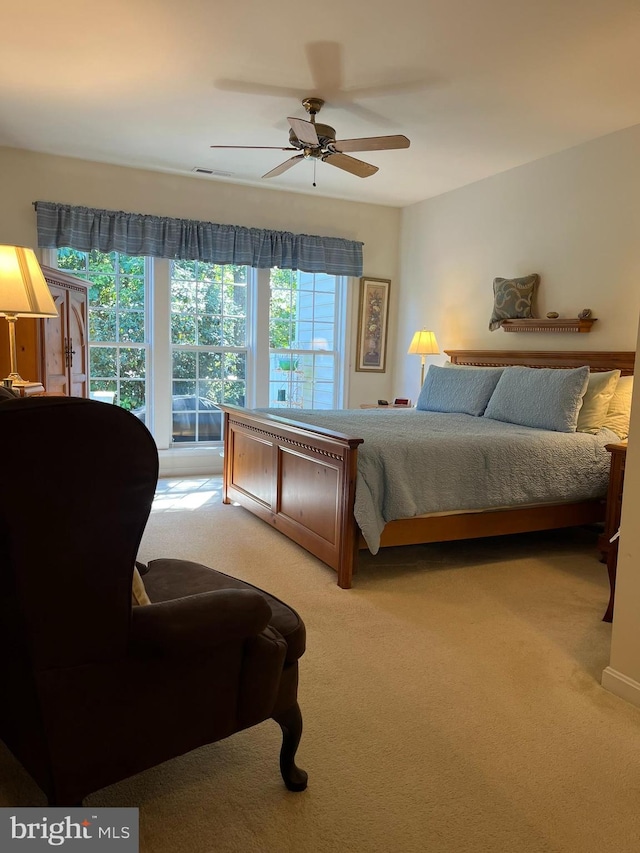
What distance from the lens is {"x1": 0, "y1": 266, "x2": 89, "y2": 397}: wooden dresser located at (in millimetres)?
3909

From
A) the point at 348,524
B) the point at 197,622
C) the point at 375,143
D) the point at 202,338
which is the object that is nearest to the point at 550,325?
the point at 375,143

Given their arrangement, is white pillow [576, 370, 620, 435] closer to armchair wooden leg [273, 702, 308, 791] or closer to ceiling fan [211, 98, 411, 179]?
ceiling fan [211, 98, 411, 179]

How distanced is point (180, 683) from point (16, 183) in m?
4.71

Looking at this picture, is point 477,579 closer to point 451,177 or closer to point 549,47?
point 549,47

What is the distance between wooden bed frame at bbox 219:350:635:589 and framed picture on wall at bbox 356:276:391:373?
2.06 metres

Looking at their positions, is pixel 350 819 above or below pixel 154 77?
below

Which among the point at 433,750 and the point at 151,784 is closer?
the point at 151,784

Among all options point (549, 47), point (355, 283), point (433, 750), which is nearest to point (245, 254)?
point (355, 283)

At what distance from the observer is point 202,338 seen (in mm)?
5789

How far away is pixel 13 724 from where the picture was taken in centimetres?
134

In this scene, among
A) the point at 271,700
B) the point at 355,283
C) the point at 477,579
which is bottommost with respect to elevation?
the point at 477,579

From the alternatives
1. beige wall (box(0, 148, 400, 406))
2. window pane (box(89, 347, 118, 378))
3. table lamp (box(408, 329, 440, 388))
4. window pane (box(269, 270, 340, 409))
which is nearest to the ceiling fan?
beige wall (box(0, 148, 400, 406))

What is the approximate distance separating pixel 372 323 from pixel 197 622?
210 inches

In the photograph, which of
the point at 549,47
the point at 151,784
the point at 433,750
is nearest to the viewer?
the point at 151,784
